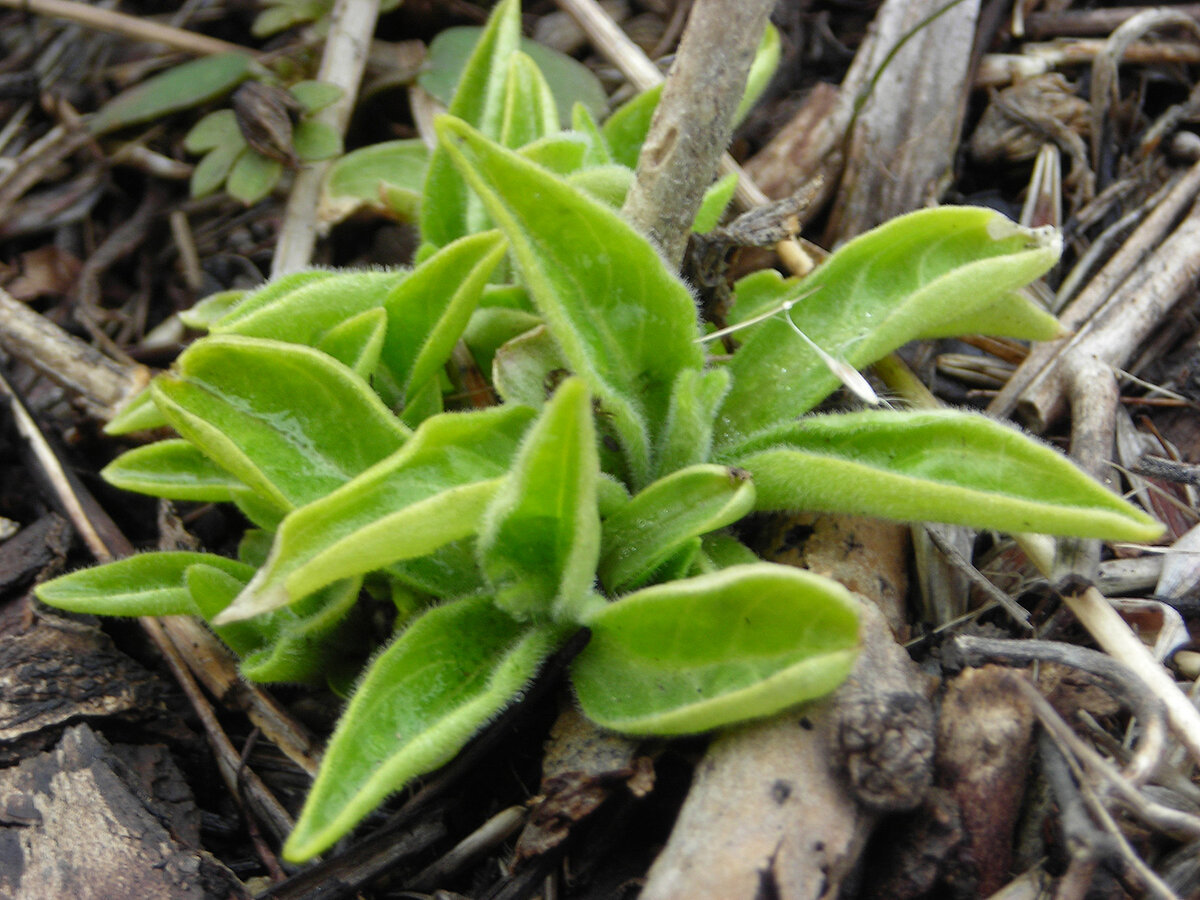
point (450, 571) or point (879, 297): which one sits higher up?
point (879, 297)

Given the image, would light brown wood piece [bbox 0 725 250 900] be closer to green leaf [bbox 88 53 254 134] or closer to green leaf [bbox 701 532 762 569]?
green leaf [bbox 701 532 762 569]

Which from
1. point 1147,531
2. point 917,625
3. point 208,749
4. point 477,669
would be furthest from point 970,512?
point 208,749

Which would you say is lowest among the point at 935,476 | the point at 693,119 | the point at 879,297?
the point at 935,476

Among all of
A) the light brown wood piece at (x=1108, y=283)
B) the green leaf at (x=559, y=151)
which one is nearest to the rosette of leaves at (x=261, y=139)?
the green leaf at (x=559, y=151)

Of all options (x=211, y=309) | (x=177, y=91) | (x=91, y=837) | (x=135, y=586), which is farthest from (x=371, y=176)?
(x=91, y=837)

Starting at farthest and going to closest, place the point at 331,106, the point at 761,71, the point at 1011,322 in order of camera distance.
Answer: the point at 331,106 → the point at 761,71 → the point at 1011,322

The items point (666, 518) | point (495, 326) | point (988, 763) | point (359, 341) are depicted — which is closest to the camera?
point (988, 763)

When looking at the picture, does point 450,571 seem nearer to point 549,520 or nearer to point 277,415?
point 549,520

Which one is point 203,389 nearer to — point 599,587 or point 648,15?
point 599,587
